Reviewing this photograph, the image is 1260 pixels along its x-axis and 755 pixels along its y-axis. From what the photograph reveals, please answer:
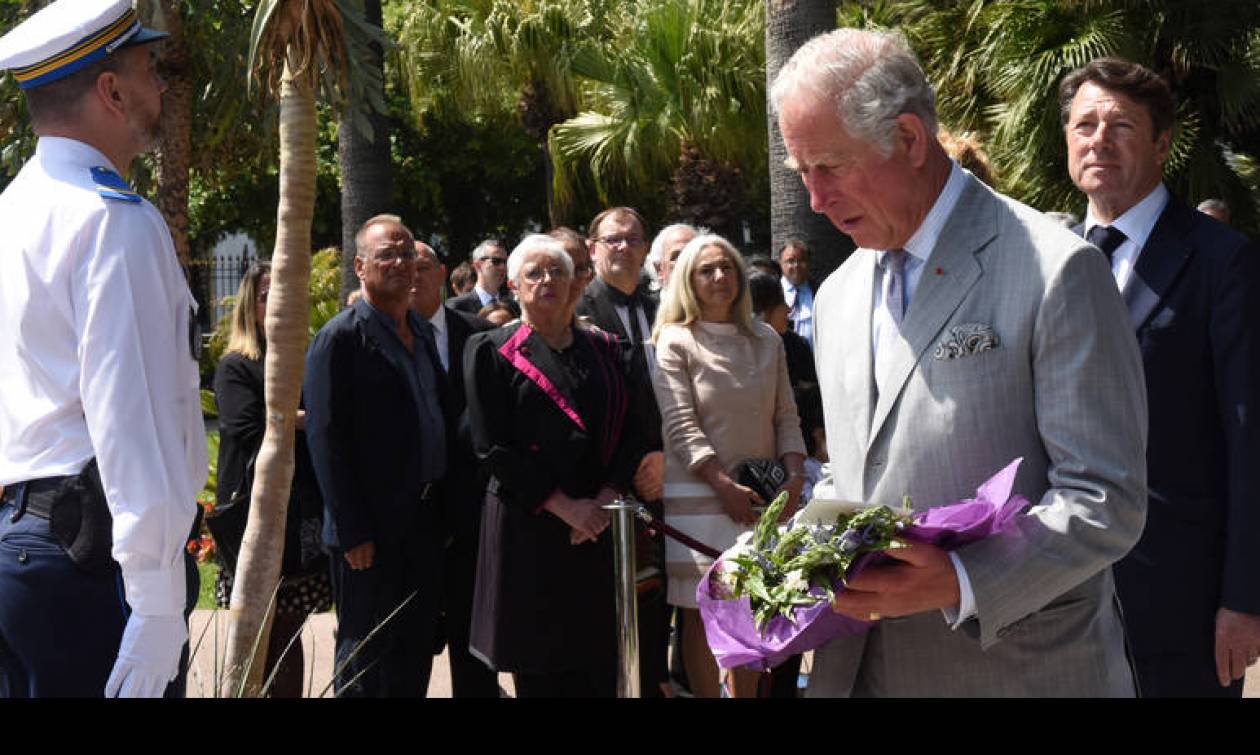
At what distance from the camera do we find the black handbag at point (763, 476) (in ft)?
22.0

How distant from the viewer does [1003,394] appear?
8.27ft

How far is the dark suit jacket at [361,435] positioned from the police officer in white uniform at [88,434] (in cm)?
289

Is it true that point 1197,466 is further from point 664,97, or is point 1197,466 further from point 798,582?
point 664,97

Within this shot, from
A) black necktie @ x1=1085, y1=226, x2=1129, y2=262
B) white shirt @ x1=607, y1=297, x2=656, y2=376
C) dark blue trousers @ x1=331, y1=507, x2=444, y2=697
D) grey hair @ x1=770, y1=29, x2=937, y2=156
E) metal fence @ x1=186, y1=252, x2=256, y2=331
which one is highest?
grey hair @ x1=770, y1=29, x2=937, y2=156

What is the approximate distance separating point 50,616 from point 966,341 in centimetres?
199

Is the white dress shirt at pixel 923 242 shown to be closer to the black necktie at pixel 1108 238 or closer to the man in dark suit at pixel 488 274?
the black necktie at pixel 1108 238

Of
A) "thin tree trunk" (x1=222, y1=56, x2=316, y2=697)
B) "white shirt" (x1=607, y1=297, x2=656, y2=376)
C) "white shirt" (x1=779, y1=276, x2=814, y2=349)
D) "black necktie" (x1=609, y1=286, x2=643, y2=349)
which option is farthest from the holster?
"white shirt" (x1=779, y1=276, x2=814, y2=349)

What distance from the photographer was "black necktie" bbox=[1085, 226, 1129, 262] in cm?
391

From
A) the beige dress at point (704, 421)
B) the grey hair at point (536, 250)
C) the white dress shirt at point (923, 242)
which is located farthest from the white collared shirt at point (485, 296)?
the white dress shirt at point (923, 242)

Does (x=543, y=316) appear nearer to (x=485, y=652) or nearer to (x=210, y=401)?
(x=485, y=652)

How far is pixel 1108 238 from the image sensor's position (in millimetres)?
3930

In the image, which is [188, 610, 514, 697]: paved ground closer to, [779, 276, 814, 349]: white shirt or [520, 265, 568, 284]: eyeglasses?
[520, 265, 568, 284]: eyeglasses

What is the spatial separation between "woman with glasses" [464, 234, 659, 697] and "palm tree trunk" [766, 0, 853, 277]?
11.5 ft

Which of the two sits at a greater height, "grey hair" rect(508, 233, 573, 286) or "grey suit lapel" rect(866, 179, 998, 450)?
"grey suit lapel" rect(866, 179, 998, 450)
